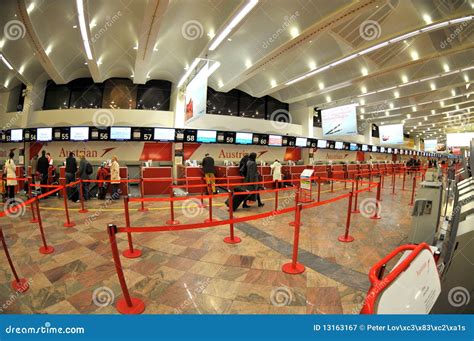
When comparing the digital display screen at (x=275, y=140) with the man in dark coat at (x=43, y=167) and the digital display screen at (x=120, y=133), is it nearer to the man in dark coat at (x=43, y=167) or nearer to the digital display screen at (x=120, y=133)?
the digital display screen at (x=120, y=133)

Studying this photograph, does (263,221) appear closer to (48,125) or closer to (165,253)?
(165,253)

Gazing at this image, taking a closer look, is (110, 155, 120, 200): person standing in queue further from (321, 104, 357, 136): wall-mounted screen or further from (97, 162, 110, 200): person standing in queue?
(321, 104, 357, 136): wall-mounted screen

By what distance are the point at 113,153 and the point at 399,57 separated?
13100mm

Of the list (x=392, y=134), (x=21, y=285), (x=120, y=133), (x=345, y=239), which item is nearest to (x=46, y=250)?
(x=21, y=285)

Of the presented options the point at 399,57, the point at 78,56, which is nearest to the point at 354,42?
the point at 399,57

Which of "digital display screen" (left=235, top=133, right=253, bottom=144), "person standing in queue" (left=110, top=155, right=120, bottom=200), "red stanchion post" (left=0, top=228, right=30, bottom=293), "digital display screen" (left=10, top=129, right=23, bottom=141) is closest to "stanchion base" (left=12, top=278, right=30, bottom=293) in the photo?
"red stanchion post" (left=0, top=228, right=30, bottom=293)

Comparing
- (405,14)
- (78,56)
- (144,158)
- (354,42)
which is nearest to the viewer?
(405,14)

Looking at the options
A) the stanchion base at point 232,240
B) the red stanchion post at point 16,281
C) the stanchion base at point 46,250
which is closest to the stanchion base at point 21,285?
the red stanchion post at point 16,281

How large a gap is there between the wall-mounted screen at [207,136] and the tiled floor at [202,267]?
20.4ft

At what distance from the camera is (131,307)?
225cm

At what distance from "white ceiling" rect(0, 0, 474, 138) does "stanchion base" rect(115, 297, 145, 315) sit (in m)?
5.51

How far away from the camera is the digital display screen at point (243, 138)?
38.2 ft

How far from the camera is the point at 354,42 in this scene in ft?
23.2

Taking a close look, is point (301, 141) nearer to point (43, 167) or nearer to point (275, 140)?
point (275, 140)
